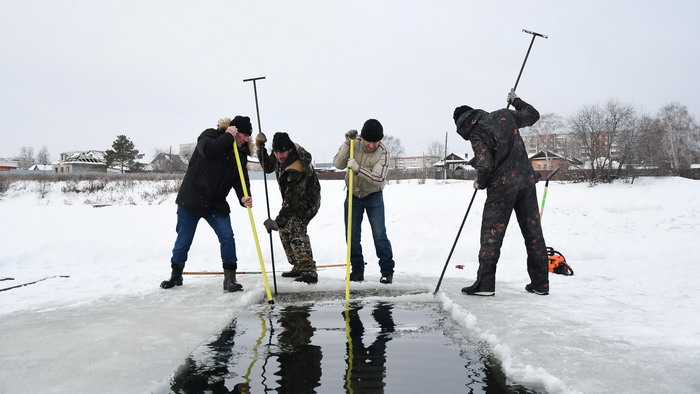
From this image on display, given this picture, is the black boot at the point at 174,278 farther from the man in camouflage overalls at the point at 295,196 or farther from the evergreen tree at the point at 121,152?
the evergreen tree at the point at 121,152

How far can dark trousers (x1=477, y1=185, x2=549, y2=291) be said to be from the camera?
14.4 feet

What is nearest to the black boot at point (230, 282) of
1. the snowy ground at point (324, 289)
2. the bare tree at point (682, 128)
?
the snowy ground at point (324, 289)

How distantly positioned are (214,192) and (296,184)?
90 centimetres

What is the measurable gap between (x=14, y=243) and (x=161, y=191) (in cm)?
1708

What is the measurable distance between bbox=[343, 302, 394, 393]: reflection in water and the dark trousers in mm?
1121

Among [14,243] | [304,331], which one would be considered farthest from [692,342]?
[14,243]

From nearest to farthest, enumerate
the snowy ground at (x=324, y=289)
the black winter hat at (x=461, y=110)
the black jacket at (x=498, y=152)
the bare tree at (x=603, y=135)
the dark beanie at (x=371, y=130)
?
the snowy ground at (x=324, y=289), the black jacket at (x=498, y=152), the black winter hat at (x=461, y=110), the dark beanie at (x=371, y=130), the bare tree at (x=603, y=135)

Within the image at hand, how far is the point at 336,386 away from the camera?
2387 mm

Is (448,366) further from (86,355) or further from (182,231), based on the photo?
(182,231)

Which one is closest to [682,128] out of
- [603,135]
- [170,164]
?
[603,135]

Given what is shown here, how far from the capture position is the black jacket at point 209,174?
186 inches

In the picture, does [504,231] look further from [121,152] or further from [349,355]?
[121,152]

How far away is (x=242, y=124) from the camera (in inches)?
195

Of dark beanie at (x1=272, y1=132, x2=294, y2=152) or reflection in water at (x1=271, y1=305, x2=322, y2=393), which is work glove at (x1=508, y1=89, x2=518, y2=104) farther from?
reflection in water at (x1=271, y1=305, x2=322, y2=393)
